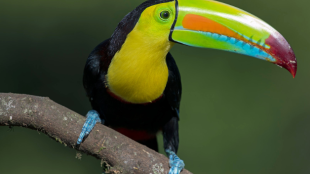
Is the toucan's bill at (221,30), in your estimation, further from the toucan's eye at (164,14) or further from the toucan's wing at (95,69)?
the toucan's wing at (95,69)

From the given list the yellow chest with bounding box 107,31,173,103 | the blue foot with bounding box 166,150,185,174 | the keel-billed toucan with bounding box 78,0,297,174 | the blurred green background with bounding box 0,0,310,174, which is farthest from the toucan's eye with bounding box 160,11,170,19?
the blurred green background with bounding box 0,0,310,174

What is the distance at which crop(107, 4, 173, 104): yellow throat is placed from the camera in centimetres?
221

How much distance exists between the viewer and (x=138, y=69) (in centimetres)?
227

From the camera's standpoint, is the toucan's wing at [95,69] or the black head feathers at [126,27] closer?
the black head feathers at [126,27]

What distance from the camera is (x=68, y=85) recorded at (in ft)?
15.5

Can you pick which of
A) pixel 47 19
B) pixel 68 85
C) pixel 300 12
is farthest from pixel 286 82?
pixel 47 19

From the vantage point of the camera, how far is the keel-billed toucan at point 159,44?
2.15 m

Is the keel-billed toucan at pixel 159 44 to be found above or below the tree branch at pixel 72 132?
above

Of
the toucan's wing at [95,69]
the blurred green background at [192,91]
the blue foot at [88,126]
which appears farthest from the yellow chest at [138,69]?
the blurred green background at [192,91]

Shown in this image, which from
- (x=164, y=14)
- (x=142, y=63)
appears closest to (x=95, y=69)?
(x=142, y=63)

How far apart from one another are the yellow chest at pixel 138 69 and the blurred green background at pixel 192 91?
2357 millimetres

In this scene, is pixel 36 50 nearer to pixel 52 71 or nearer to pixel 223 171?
A: pixel 52 71

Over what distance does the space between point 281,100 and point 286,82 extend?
28 cm

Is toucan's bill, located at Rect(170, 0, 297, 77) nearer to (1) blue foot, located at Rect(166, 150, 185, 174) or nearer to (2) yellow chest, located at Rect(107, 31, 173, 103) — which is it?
(2) yellow chest, located at Rect(107, 31, 173, 103)
